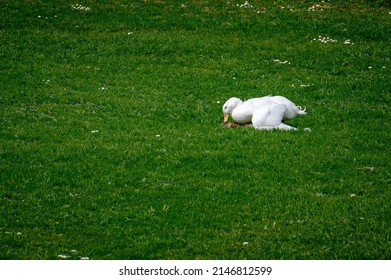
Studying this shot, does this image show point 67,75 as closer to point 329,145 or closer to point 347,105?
point 347,105

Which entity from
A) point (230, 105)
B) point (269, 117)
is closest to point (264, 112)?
point (269, 117)

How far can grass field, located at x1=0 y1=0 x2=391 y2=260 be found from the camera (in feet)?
28.5

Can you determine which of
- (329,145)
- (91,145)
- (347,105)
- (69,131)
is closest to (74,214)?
(91,145)

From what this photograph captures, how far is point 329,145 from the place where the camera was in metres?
12.5

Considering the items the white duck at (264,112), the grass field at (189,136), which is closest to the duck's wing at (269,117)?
the white duck at (264,112)

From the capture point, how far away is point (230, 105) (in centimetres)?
1376

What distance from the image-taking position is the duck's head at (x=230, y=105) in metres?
13.7

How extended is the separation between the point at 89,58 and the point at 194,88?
14.7ft

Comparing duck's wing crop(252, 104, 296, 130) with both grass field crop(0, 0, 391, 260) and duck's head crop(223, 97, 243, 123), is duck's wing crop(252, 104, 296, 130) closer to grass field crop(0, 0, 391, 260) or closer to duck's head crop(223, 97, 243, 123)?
grass field crop(0, 0, 391, 260)

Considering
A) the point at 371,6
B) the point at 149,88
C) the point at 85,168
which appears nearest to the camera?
the point at 85,168

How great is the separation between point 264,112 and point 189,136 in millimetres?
1544

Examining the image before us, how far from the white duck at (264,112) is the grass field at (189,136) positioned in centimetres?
28

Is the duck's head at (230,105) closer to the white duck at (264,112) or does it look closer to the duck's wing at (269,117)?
the white duck at (264,112)

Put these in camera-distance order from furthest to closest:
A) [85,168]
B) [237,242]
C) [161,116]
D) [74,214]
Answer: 1. [161,116]
2. [85,168]
3. [74,214]
4. [237,242]
